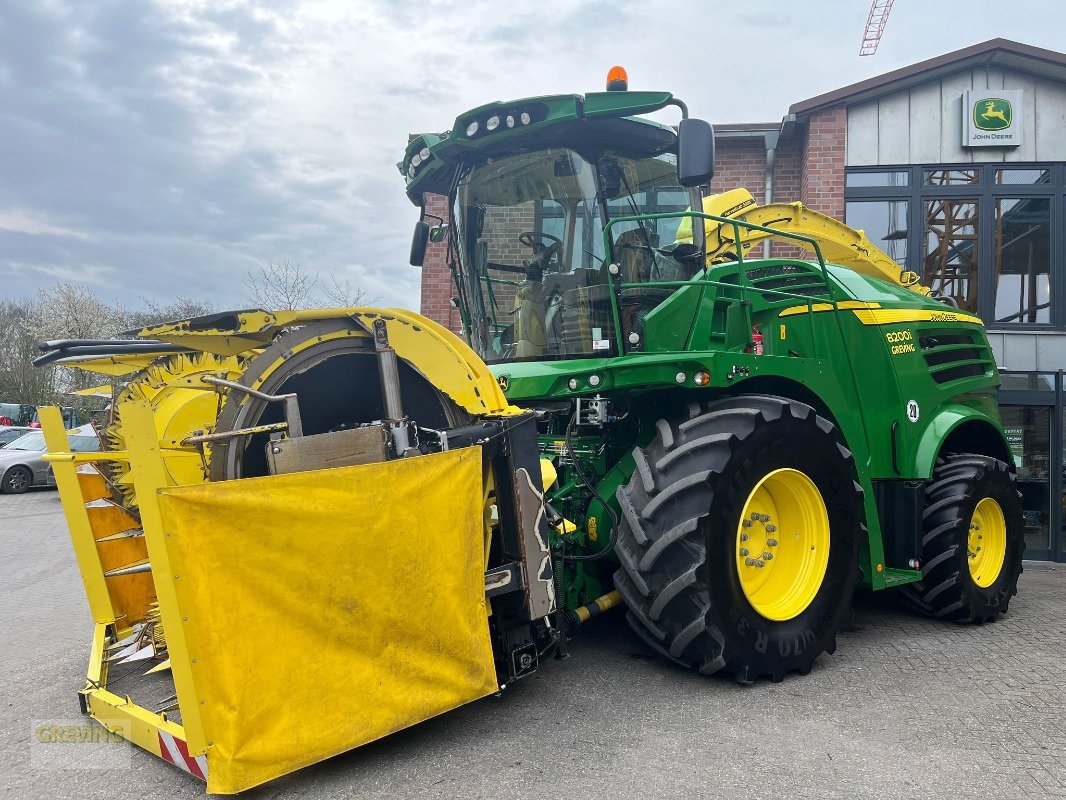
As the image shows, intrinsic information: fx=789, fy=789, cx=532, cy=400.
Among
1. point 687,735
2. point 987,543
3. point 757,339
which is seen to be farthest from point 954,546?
point 687,735

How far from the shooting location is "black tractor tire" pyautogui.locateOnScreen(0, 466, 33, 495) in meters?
16.2

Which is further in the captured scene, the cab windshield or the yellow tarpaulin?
the cab windshield

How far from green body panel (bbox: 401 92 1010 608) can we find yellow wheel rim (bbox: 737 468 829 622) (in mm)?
510

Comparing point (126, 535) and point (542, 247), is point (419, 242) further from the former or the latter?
point (126, 535)

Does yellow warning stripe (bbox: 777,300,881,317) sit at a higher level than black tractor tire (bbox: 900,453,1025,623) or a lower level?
higher

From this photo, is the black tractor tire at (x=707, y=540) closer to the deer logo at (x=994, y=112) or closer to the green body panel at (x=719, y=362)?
the green body panel at (x=719, y=362)

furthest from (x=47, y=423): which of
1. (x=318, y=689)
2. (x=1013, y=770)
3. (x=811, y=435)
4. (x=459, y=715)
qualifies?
(x=1013, y=770)

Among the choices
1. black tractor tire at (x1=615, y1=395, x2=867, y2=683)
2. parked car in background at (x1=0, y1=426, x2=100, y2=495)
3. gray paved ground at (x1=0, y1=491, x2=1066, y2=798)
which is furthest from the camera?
parked car in background at (x1=0, y1=426, x2=100, y2=495)

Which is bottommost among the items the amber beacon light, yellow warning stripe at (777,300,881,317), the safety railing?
yellow warning stripe at (777,300,881,317)

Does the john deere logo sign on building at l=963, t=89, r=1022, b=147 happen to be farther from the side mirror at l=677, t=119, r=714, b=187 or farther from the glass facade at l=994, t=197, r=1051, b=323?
the side mirror at l=677, t=119, r=714, b=187

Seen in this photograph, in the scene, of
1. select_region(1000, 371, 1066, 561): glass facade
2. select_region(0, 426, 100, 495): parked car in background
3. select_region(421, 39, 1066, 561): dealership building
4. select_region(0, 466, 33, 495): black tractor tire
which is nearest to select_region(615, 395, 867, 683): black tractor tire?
select_region(421, 39, 1066, 561): dealership building

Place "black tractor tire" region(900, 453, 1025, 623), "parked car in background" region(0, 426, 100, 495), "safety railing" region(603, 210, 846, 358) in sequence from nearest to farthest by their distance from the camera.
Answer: "safety railing" region(603, 210, 846, 358)
"black tractor tire" region(900, 453, 1025, 623)
"parked car in background" region(0, 426, 100, 495)

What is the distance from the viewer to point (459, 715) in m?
3.38

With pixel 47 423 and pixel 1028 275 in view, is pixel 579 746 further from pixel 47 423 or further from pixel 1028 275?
pixel 1028 275
